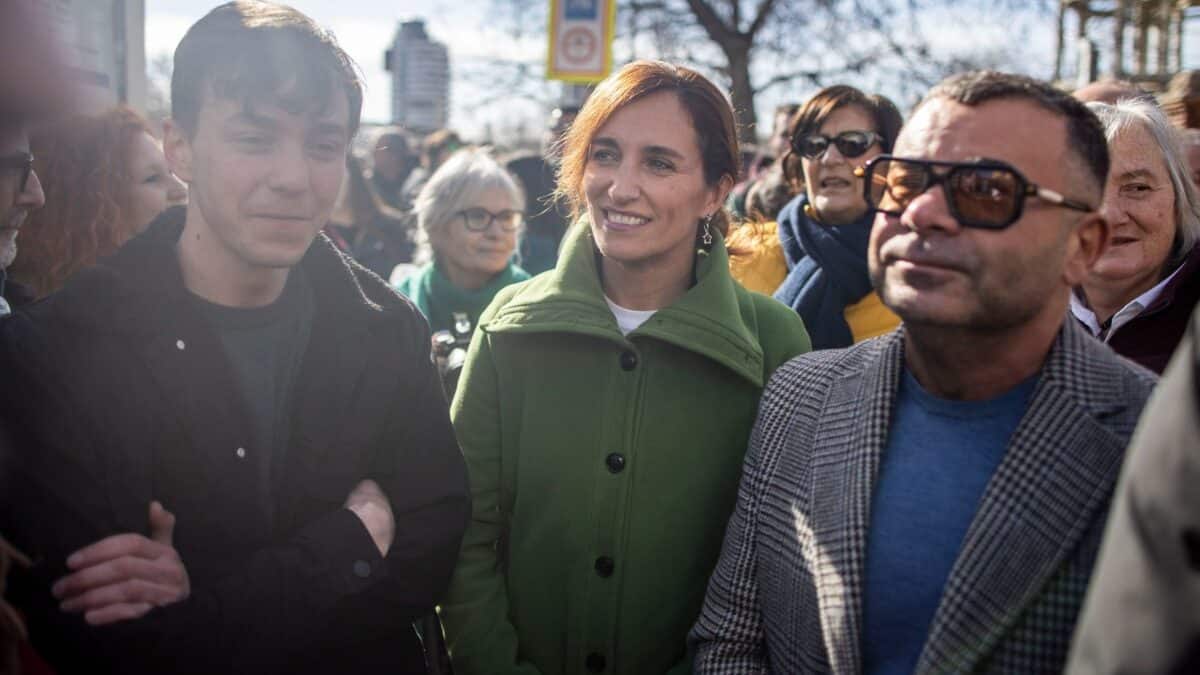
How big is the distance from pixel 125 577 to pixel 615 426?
120 centimetres

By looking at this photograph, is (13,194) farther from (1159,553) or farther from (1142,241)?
(1142,241)

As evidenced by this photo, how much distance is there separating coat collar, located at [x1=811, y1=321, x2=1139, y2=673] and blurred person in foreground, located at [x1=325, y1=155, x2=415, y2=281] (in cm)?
519

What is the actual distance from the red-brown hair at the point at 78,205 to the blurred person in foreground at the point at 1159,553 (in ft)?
10.6

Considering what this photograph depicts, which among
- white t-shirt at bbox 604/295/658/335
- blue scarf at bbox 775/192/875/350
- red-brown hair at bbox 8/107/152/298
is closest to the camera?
white t-shirt at bbox 604/295/658/335

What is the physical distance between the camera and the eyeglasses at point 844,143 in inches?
158

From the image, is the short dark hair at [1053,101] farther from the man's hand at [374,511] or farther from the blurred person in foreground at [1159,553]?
the man's hand at [374,511]

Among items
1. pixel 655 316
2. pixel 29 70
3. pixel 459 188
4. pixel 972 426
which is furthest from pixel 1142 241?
pixel 29 70

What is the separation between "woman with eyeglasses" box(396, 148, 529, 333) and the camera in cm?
495

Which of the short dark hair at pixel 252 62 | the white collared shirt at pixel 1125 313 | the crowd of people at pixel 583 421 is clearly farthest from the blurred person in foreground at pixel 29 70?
the white collared shirt at pixel 1125 313

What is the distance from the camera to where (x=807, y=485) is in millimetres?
2211

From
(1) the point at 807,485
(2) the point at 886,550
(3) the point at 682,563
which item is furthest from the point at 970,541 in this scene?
(3) the point at 682,563

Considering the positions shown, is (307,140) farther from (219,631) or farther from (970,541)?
(970,541)

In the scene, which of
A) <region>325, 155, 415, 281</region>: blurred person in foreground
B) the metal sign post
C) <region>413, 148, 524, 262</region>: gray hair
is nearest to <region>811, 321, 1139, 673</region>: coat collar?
<region>413, 148, 524, 262</region>: gray hair

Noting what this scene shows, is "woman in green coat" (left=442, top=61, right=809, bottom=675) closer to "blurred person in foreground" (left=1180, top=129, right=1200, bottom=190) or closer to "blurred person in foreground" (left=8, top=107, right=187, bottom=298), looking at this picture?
"blurred person in foreground" (left=8, top=107, right=187, bottom=298)
